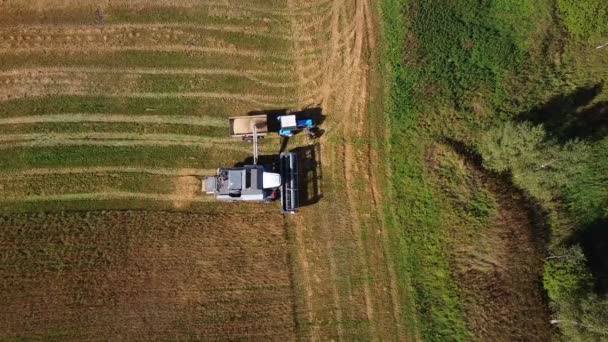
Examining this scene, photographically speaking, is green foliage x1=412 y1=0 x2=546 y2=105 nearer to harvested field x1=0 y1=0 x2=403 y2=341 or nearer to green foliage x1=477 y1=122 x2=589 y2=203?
green foliage x1=477 y1=122 x2=589 y2=203

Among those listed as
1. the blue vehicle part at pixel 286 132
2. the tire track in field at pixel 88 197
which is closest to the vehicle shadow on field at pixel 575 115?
the blue vehicle part at pixel 286 132

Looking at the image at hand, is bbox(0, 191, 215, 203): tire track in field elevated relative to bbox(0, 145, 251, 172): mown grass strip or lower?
lower

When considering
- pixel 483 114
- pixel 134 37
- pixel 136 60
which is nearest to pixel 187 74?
pixel 136 60

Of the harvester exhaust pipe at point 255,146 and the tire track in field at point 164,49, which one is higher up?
the tire track in field at point 164,49

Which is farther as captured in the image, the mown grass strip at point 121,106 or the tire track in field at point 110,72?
the tire track in field at point 110,72

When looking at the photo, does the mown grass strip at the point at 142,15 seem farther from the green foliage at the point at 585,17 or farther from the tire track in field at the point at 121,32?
the green foliage at the point at 585,17

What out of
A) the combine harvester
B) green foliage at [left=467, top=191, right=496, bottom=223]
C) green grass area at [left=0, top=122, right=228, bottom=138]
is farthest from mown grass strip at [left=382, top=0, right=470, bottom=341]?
green grass area at [left=0, top=122, right=228, bottom=138]

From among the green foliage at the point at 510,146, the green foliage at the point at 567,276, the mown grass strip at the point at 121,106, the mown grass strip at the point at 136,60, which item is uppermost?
the mown grass strip at the point at 136,60
